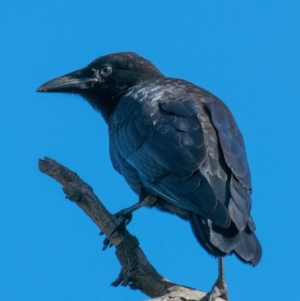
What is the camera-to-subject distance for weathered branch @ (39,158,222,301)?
7203mm

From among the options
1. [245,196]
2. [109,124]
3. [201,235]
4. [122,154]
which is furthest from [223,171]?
[109,124]

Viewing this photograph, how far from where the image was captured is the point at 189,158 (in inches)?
311

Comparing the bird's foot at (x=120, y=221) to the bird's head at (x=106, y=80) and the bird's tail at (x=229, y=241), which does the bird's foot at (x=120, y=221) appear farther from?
the bird's head at (x=106, y=80)

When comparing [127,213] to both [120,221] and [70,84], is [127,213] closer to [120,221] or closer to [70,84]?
[120,221]

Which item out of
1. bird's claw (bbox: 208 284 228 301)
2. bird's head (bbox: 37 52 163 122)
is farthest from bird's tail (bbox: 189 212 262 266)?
bird's head (bbox: 37 52 163 122)

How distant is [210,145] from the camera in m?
8.16

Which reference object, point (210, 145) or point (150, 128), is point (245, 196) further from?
point (150, 128)

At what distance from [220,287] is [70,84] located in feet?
13.7

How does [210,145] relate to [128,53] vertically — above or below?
below

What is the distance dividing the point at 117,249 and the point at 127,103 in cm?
225

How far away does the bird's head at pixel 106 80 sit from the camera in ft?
34.9

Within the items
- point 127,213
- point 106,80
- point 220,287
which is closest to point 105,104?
point 106,80

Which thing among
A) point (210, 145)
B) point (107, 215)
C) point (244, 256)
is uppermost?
point (210, 145)

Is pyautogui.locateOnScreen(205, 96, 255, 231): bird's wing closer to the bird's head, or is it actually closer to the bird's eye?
the bird's head
